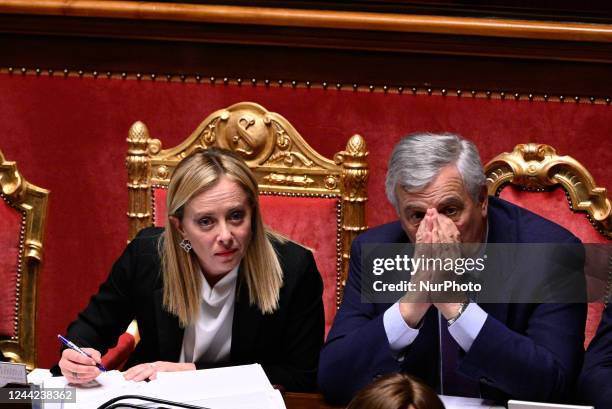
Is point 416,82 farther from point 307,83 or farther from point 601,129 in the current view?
point 601,129

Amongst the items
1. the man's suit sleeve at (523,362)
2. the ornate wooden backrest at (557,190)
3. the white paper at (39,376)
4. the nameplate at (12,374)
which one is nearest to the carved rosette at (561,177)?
the ornate wooden backrest at (557,190)

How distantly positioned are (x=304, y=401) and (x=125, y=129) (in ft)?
6.44

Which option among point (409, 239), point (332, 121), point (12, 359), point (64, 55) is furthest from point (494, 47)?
point (12, 359)

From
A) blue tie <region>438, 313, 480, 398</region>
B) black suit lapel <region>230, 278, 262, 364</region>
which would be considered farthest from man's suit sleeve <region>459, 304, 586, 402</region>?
black suit lapel <region>230, 278, 262, 364</region>

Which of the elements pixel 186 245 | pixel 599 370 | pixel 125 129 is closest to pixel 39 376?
pixel 186 245

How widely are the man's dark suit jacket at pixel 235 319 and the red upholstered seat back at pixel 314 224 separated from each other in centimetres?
21

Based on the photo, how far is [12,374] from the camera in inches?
87.1

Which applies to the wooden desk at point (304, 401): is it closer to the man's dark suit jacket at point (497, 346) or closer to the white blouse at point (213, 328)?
the man's dark suit jacket at point (497, 346)

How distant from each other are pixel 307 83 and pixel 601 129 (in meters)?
1.01

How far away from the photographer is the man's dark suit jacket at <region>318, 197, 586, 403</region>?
2.43 meters

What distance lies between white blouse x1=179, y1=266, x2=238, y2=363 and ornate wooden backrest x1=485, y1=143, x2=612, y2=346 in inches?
28.7

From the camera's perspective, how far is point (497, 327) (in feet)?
8.04

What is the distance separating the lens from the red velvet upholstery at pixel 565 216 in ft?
9.61

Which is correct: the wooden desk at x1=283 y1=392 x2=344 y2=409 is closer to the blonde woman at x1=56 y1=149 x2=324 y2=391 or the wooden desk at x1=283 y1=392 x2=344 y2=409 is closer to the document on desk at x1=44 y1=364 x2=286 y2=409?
the document on desk at x1=44 y1=364 x2=286 y2=409
